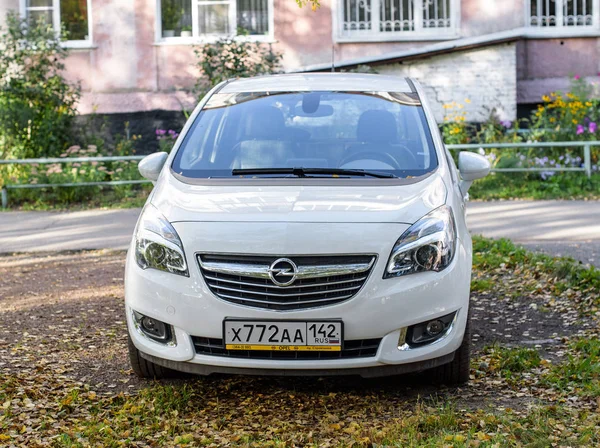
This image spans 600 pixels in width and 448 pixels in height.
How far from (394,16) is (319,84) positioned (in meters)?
12.1

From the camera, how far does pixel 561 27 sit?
1780 cm

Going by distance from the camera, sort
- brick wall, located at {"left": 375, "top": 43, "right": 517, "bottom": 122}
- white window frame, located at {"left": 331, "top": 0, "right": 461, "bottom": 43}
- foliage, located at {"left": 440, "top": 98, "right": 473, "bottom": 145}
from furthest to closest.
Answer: white window frame, located at {"left": 331, "top": 0, "right": 461, "bottom": 43}
brick wall, located at {"left": 375, "top": 43, "right": 517, "bottom": 122}
foliage, located at {"left": 440, "top": 98, "right": 473, "bottom": 145}

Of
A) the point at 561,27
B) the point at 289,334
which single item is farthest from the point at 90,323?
the point at 561,27

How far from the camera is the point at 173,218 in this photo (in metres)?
4.94

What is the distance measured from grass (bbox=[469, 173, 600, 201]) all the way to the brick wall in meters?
3.17

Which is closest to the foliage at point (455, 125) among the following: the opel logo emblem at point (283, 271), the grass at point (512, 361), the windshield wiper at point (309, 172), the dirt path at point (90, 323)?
the dirt path at point (90, 323)

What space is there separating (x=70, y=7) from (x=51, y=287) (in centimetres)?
1124

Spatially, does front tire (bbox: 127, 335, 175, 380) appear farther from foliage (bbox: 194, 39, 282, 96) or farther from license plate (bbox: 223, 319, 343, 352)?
foliage (bbox: 194, 39, 282, 96)

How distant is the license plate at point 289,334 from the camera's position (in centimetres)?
462

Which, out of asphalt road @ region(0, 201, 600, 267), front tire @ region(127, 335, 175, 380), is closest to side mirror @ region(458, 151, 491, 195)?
front tire @ region(127, 335, 175, 380)

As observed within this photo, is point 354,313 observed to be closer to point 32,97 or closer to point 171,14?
point 32,97

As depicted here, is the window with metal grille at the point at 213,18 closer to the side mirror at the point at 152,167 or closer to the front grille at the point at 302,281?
the side mirror at the point at 152,167

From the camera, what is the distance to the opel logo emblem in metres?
4.62

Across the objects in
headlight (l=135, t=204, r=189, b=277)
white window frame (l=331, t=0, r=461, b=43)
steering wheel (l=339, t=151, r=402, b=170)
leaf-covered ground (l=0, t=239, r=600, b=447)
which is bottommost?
leaf-covered ground (l=0, t=239, r=600, b=447)
